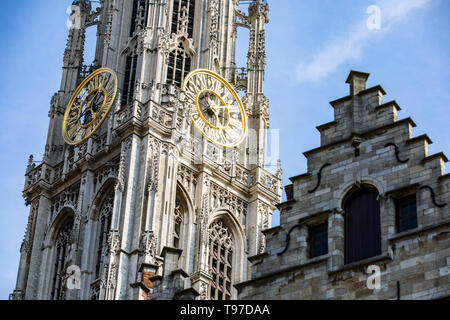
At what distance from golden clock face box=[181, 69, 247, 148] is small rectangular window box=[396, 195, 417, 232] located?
38.0 metres

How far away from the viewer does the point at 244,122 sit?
206 ft

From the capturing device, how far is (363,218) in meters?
22.6

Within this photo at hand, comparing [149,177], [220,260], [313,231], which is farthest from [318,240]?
[220,260]

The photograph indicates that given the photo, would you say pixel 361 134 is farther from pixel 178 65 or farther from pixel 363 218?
pixel 178 65

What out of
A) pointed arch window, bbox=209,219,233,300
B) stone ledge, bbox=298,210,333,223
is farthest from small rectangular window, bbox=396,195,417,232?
pointed arch window, bbox=209,219,233,300

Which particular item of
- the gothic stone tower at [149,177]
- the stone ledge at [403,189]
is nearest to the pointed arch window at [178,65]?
the gothic stone tower at [149,177]

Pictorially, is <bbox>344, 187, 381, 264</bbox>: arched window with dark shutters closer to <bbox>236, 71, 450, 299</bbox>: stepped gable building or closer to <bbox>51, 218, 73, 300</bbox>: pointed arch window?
<bbox>236, 71, 450, 299</bbox>: stepped gable building

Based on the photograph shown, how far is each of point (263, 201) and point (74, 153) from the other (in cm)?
930

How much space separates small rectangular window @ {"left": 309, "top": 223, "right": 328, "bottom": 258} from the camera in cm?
2259

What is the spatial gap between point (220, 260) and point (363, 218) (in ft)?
118

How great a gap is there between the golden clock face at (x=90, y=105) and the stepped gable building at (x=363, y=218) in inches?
1462
